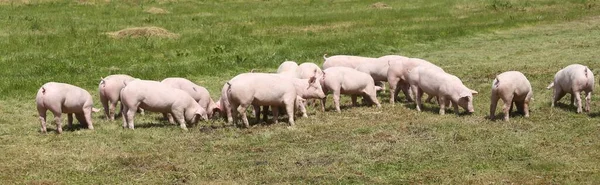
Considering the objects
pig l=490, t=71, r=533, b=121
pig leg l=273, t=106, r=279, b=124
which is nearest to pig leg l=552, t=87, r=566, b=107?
pig l=490, t=71, r=533, b=121

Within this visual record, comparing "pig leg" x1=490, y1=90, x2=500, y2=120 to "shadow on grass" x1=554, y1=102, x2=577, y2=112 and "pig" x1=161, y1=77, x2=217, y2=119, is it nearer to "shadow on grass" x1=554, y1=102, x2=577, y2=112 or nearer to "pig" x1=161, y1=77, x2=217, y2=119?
"shadow on grass" x1=554, y1=102, x2=577, y2=112

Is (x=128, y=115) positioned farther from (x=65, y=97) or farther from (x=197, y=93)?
(x=197, y=93)

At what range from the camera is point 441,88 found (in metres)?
15.2

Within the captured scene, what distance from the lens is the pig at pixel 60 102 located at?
43.4 feet

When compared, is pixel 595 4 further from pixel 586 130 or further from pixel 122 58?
pixel 586 130

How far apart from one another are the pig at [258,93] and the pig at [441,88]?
2699mm

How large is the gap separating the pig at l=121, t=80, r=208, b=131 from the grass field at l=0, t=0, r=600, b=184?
303mm

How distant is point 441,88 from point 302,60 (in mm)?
8764

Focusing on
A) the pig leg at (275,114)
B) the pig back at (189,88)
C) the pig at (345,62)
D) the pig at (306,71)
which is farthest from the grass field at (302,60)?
the pig at (306,71)

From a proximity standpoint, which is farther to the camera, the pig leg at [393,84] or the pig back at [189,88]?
the pig leg at [393,84]

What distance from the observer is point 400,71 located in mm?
16969

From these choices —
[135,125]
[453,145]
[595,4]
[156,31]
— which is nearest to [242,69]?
[156,31]

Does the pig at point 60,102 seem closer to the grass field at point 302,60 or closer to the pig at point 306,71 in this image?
the grass field at point 302,60

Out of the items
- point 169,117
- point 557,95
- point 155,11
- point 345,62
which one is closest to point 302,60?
point 345,62
